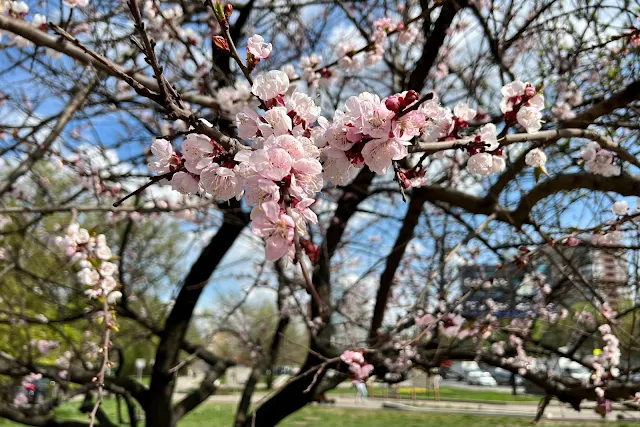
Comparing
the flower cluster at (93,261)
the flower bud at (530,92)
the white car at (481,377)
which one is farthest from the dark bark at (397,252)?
the flower bud at (530,92)

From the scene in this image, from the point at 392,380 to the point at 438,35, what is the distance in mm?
2536

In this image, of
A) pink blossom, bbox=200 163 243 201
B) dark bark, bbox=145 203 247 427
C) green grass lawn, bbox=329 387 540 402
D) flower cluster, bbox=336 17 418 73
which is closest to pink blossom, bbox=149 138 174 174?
pink blossom, bbox=200 163 243 201

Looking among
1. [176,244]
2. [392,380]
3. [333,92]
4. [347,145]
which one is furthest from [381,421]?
[347,145]

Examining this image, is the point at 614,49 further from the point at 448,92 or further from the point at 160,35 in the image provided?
the point at 160,35

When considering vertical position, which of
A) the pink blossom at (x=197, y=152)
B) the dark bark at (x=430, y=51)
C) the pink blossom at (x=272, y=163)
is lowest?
the pink blossom at (x=272, y=163)

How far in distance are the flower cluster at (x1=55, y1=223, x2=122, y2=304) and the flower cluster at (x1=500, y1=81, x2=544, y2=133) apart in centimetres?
191

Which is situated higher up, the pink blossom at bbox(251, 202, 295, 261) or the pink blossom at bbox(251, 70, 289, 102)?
the pink blossom at bbox(251, 70, 289, 102)

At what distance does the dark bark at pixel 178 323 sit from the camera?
3848mm

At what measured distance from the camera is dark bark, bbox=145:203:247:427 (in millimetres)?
3848

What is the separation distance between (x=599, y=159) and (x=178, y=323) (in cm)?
336

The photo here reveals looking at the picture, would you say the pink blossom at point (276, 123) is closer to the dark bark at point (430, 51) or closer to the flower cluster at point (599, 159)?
the flower cluster at point (599, 159)

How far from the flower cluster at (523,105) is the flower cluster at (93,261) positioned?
6.26 feet

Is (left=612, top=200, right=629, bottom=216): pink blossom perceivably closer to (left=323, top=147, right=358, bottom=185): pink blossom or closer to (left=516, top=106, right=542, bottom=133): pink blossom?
(left=516, top=106, right=542, bottom=133): pink blossom

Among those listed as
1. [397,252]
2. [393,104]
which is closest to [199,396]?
[397,252]
